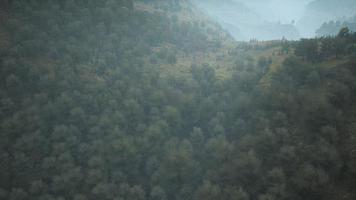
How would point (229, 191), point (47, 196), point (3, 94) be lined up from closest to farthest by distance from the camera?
point (229, 191) < point (47, 196) < point (3, 94)

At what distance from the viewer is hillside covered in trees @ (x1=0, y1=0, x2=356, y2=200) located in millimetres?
38500

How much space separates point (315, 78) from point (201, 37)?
7443 centimetres

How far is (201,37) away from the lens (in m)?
116

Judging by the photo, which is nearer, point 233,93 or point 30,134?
point 30,134

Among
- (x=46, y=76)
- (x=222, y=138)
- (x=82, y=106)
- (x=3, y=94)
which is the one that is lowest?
(x=222, y=138)

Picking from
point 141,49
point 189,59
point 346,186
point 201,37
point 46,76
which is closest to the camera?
point 346,186

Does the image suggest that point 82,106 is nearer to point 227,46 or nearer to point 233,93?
point 233,93

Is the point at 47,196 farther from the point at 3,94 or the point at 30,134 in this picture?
the point at 3,94

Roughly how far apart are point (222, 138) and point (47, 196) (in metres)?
43.9

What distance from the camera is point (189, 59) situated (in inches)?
3888

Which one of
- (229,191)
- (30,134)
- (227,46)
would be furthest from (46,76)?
(227,46)

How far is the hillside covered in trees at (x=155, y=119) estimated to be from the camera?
1516 inches

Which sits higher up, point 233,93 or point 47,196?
point 233,93

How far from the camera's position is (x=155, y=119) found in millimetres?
61000
